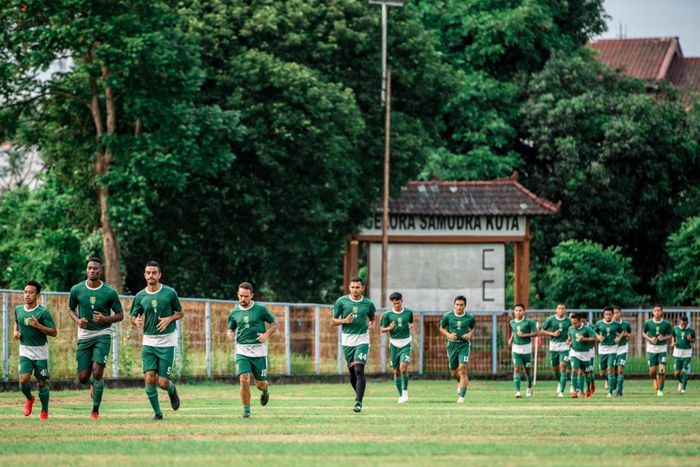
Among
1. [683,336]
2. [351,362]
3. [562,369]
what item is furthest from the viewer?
[683,336]

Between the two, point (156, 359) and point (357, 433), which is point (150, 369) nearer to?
point (156, 359)

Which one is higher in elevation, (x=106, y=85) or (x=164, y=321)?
(x=106, y=85)

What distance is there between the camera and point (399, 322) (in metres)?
31.3

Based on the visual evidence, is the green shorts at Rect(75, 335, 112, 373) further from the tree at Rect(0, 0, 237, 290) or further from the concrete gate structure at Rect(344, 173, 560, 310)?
the concrete gate structure at Rect(344, 173, 560, 310)

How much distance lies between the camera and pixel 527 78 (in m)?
70.8

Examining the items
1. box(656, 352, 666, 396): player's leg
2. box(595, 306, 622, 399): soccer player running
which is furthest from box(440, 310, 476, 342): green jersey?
box(656, 352, 666, 396): player's leg

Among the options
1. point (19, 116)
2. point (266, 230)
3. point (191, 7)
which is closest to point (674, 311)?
point (266, 230)

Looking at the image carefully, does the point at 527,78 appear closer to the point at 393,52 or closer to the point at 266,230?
the point at 393,52

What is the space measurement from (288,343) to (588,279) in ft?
55.3

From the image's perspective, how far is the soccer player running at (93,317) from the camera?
22.0 metres

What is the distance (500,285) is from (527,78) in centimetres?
1459

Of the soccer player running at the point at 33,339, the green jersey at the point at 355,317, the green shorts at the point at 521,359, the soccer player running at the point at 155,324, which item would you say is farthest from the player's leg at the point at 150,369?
the green shorts at the point at 521,359

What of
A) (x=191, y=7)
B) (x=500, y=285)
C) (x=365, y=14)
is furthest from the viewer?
(x=500, y=285)

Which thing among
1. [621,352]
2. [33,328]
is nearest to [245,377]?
[33,328]
